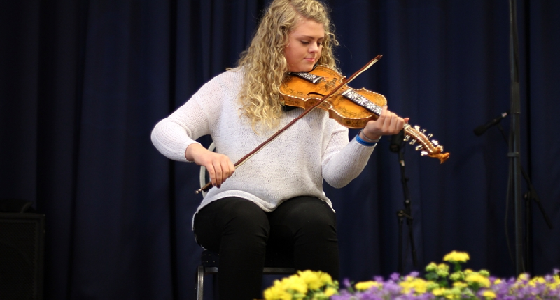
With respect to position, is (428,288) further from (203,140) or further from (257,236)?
(203,140)

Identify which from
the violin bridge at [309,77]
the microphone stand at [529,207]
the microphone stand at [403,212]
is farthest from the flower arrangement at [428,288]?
the microphone stand at [529,207]

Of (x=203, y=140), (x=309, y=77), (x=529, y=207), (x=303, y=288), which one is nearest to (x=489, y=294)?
(x=303, y=288)

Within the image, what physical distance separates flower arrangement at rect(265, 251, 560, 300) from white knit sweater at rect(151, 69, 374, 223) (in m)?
0.77

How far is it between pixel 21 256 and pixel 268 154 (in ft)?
3.12

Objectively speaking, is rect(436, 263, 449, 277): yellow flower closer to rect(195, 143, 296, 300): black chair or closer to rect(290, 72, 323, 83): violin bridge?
rect(195, 143, 296, 300): black chair

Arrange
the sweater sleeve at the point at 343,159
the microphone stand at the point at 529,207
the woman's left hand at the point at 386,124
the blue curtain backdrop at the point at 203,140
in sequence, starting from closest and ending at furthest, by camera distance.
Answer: the woman's left hand at the point at 386,124, the sweater sleeve at the point at 343,159, the blue curtain backdrop at the point at 203,140, the microphone stand at the point at 529,207

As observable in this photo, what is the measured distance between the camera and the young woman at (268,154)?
1393mm

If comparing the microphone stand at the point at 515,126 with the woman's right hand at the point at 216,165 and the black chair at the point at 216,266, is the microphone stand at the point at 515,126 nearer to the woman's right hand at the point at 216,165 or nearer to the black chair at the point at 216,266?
the black chair at the point at 216,266

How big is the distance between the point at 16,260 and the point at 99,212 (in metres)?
0.43

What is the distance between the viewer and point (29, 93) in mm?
2311

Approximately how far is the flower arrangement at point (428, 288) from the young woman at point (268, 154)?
1.93ft

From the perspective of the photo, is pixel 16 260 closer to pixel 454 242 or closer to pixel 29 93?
pixel 29 93

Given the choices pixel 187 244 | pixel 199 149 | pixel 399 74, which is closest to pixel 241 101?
pixel 199 149

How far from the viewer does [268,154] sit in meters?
1.62
